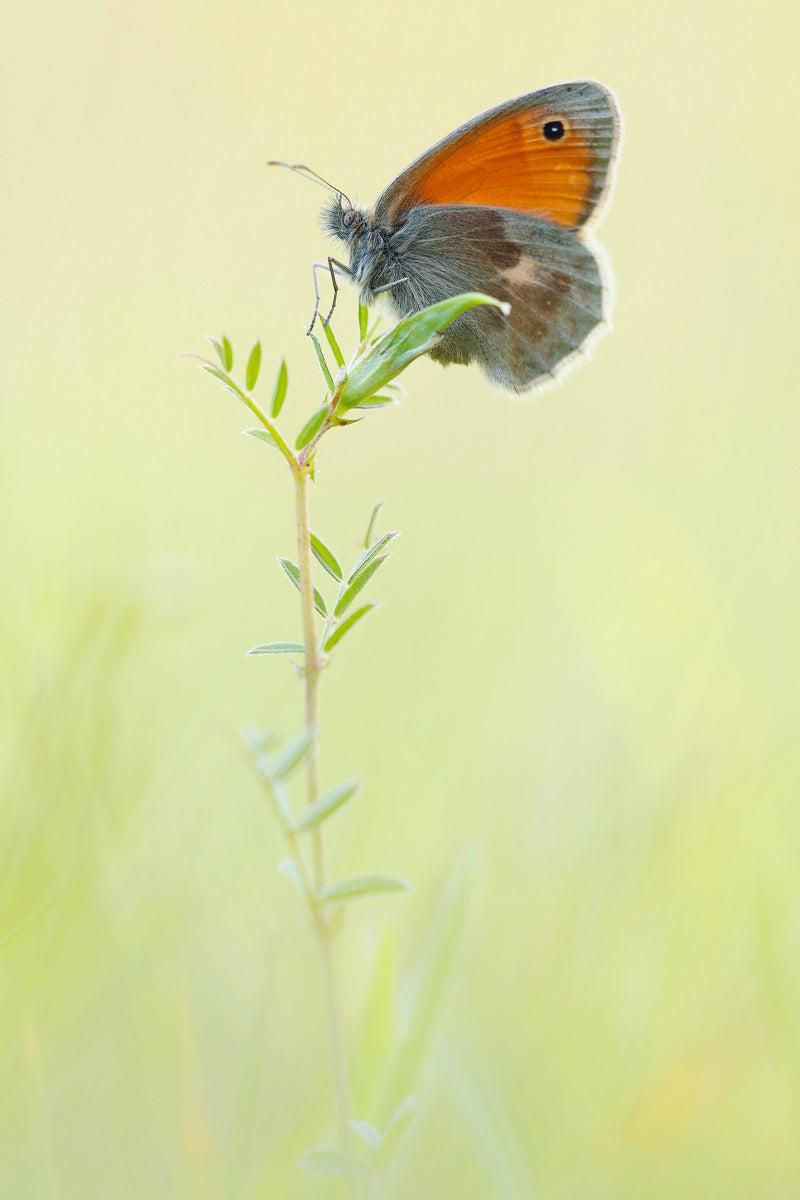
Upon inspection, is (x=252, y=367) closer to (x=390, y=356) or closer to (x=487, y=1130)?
(x=390, y=356)

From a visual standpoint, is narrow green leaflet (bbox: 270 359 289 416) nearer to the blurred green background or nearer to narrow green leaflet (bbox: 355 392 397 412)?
narrow green leaflet (bbox: 355 392 397 412)

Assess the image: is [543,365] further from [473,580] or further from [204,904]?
[473,580]

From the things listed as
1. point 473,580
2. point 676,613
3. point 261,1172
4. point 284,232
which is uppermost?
point 284,232

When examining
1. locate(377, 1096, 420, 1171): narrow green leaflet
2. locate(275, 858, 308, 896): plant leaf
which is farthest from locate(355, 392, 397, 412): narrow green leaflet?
locate(377, 1096, 420, 1171): narrow green leaflet

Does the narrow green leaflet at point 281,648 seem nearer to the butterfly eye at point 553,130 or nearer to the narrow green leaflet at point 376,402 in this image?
the narrow green leaflet at point 376,402

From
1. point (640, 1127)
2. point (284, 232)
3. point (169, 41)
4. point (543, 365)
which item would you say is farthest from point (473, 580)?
point (169, 41)

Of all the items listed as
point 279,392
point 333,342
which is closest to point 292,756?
point 279,392

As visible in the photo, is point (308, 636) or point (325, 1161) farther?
point (325, 1161)
